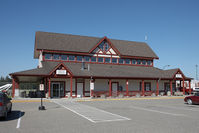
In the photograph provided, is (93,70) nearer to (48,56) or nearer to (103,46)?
(103,46)

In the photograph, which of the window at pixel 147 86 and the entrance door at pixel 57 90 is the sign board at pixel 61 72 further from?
the window at pixel 147 86

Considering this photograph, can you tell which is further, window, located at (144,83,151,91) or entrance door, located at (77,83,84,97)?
window, located at (144,83,151,91)

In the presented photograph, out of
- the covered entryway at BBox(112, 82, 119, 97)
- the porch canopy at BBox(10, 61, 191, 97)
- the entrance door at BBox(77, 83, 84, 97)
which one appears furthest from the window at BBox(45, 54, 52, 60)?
the covered entryway at BBox(112, 82, 119, 97)

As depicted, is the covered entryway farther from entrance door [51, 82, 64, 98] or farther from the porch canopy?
entrance door [51, 82, 64, 98]

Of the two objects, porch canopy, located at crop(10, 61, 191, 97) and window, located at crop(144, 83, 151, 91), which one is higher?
porch canopy, located at crop(10, 61, 191, 97)

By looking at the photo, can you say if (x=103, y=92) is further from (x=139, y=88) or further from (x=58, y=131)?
(x=58, y=131)

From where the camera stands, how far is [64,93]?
30.9m

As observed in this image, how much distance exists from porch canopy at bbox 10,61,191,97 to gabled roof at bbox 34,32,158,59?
103 inches

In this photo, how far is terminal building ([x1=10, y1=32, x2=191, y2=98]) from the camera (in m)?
30.2

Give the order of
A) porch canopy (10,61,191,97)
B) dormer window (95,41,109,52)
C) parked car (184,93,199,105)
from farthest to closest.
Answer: dormer window (95,41,109,52)
porch canopy (10,61,191,97)
parked car (184,93,199,105)

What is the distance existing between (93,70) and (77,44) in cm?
714

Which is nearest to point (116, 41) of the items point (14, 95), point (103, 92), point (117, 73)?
point (117, 73)

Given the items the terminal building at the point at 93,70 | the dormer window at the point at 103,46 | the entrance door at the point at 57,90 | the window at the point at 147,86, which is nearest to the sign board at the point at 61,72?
the terminal building at the point at 93,70

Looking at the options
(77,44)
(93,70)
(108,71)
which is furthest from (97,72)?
(77,44)
